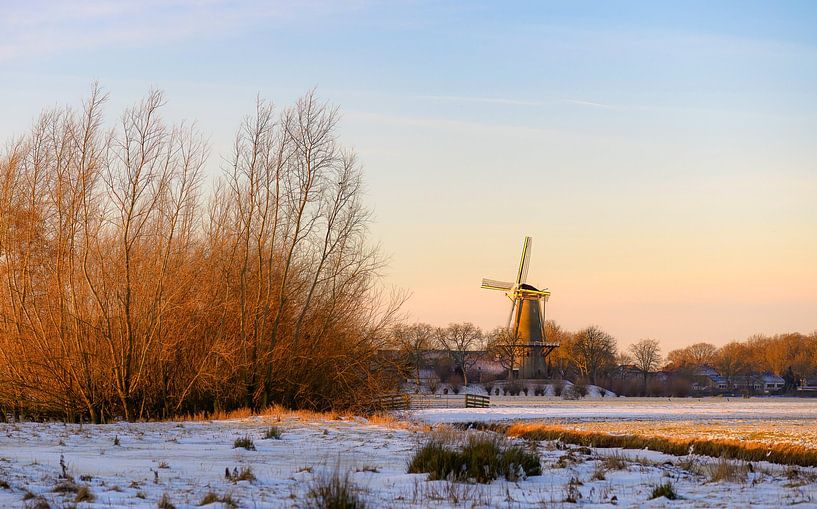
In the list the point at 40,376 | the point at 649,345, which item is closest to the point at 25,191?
the point at 40,376

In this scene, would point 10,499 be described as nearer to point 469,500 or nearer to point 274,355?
point 469,500

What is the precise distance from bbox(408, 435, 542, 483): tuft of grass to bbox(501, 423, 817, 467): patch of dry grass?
6370mm

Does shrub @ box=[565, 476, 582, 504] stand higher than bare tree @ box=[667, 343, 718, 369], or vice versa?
bare tree @ box=[667, 343, 718, 369]

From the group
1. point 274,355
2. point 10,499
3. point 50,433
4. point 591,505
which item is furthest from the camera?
point 274,355

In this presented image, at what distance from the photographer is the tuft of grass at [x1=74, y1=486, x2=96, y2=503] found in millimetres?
8875

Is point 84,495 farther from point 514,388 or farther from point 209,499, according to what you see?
→ point 514,388

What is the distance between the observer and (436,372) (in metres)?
92.6

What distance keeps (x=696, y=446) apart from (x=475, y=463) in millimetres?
11093

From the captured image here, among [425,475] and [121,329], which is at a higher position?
[121,329]

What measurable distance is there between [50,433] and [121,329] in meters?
7.76

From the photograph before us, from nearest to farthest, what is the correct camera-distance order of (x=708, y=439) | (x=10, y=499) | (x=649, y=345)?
(x=10, y=499) < (x=708, y=439) < (x=649, y=345)

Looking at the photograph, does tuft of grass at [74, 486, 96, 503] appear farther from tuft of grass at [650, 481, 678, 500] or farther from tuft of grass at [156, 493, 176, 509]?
tuft of grass at [650, 481, 678, 500]

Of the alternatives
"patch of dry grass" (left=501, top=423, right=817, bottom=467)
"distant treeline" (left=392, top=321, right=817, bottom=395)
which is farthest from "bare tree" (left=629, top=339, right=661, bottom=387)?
"patch of dry grass" (left=501, top=423, right=817, bottom=467)

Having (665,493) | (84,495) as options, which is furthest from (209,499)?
(665,493)
